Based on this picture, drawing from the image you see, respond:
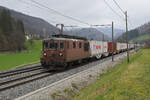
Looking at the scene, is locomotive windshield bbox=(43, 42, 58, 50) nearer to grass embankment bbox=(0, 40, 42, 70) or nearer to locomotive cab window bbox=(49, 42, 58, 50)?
locomotive cab window bbox=(49, 42, 58, 50)

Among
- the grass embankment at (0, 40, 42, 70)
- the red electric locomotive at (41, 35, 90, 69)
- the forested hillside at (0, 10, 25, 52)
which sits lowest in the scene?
the grass embankment at (0, 40, 42, 70)

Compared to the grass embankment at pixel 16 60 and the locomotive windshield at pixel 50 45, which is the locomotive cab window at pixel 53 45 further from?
the grass embankment at pixel 16 60

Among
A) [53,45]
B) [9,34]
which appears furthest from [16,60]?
[9,34]

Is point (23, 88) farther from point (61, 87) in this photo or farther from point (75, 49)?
point (75, 49)

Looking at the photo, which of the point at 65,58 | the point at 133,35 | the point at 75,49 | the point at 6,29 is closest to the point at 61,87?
the point at 65,58

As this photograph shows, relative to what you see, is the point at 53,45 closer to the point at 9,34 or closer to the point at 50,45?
the point at 50,45

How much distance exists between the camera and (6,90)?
9719 millimetres

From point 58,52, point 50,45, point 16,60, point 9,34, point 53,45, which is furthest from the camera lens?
point 9,34

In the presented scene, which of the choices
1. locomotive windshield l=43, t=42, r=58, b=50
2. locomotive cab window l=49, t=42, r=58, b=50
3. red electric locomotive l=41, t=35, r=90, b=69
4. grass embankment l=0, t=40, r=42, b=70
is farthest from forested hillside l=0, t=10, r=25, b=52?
locomotive cab window l=49, t=42, r=58, b=50

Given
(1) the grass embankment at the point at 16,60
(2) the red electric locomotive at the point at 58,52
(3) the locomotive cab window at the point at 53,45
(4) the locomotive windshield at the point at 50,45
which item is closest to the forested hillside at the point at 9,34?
(1) the grass embankment at the point at 16,60

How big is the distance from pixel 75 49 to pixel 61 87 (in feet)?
27.9

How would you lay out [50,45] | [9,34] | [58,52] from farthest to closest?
1. [9,34]
2. [50,45]
3. [58,52]

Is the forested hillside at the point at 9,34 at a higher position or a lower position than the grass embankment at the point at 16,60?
higher

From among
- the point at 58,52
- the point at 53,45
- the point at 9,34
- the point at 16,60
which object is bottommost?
the point at 16,60
